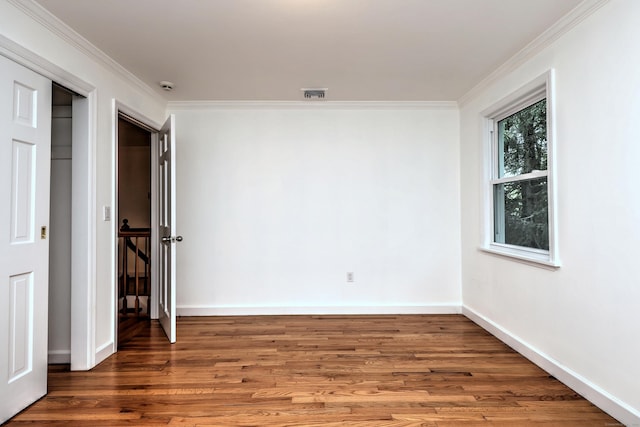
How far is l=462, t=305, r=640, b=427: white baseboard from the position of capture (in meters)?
1.89

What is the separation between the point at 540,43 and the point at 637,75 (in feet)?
2.87

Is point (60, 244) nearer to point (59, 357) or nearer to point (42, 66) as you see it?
point (59, 357)

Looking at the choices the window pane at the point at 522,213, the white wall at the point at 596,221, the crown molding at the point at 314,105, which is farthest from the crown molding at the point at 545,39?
the window pane at the point at 522,213

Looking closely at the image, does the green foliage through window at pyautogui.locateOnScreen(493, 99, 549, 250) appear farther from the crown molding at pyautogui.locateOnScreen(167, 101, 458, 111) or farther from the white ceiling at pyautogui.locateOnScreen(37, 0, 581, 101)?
the crown molding at pyautogui.locateOnScreen(167, 101, 458, 111)

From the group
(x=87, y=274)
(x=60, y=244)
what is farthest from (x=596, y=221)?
(x=60, y=244)

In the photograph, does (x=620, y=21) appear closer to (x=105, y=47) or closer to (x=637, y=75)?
(x=637, y=75)

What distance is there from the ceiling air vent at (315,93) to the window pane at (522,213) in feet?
6.33

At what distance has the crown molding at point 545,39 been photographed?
210 centimetres

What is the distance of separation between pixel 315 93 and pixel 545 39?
1.99 metres

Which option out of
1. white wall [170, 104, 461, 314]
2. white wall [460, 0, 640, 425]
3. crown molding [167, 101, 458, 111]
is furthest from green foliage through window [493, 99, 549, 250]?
crown molding [167, 101, 458, 111]

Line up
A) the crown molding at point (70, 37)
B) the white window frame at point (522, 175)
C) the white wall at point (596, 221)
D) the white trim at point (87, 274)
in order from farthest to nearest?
the white trim at point (87, 274) < the white window frame at point (522, 175) < the crown molding at point (70, 37) < the white wall at point (596, 221)

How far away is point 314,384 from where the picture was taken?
2350mm

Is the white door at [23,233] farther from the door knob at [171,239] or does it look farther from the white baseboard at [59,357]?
the door knob at [171,239]

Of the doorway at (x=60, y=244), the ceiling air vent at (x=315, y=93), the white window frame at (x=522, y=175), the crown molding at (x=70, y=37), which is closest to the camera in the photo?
the crown molding at (x=70, y=37)
